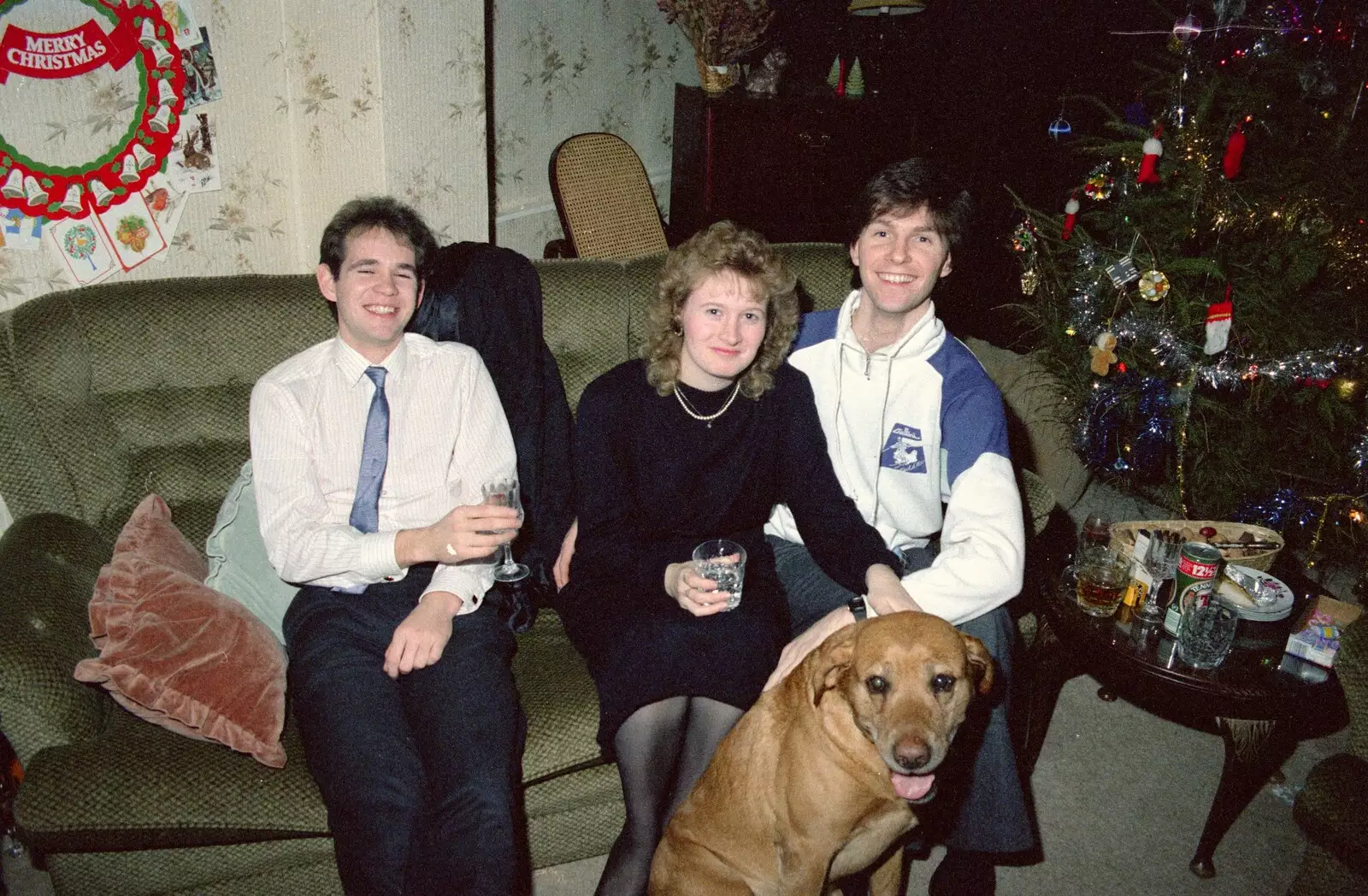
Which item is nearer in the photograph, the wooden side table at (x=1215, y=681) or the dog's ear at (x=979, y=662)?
the dog's ear at (x=979, y=662)

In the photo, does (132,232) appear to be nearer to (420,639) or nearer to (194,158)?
(194,158)

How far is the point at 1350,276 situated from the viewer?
291cm

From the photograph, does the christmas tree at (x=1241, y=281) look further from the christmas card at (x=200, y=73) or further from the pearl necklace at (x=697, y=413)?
the christmas card at (x=200, y=73)

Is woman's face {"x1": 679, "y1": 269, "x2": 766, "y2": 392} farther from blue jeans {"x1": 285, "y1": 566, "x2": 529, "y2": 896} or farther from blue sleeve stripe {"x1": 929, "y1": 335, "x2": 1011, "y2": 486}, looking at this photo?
blue jeans {"x1": 285, "y1": 566, "x2": 529, "y2": 896}

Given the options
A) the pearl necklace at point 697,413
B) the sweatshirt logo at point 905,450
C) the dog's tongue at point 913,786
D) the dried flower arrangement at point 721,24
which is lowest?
the dog's tongue at point 913,786

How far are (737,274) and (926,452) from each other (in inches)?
24.9

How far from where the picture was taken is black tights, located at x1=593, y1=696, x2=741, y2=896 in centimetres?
169

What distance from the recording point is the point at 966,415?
1.99 meters

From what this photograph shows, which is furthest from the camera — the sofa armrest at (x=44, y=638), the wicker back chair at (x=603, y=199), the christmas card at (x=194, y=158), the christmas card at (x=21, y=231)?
the wicker back chair at (x=603, y=199)

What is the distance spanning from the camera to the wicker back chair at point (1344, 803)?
169 centimetres

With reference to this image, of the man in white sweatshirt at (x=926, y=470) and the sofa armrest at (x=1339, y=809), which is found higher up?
the man in white sweatshirt at (x=926, y=470)

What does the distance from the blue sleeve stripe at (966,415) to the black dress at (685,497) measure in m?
0.27

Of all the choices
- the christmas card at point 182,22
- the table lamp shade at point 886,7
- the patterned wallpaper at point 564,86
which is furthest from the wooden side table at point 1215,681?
the table lamp shade at point 886,7

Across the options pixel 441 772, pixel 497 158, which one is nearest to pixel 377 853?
pixel 441 772
